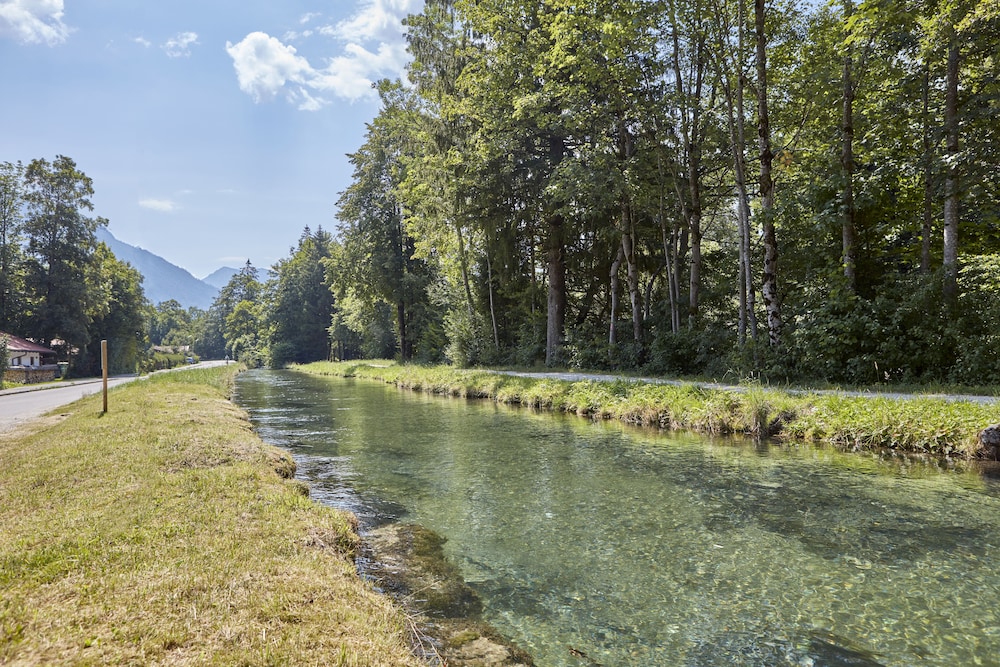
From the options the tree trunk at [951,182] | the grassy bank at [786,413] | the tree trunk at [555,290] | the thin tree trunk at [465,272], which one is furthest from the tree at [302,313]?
the tree trunk at [951,182]

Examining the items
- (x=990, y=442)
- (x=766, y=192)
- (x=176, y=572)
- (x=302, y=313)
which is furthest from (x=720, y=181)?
(x=302, y=313)

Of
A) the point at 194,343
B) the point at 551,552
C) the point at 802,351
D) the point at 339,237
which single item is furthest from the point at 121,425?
the point at 194,343

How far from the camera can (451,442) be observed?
12.9 m

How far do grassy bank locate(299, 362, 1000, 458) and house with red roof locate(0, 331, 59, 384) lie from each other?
39737mm

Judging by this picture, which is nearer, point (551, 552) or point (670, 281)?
point (551, 552)

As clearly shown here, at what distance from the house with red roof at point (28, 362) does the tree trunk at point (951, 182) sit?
164ft

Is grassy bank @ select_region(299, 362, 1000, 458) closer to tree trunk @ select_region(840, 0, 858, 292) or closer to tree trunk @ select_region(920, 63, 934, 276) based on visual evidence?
tree trunk @ select_region(840, 0, 858, 292)

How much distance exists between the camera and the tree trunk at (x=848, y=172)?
48.9 feet

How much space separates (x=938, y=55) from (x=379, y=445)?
16223mm

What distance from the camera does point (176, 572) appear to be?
399 cm

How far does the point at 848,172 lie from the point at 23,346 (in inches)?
2146

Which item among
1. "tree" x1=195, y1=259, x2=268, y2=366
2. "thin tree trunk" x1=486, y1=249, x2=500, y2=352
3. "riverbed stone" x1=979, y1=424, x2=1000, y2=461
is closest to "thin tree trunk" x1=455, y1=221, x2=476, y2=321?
"thin tree trunk" x1=486, y1=249, x2=500, y2=352

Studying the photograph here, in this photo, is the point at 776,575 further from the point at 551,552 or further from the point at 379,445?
the point at 379,445

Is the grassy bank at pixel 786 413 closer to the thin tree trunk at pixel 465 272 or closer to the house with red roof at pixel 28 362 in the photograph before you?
the thin tree trunk at pixel 465 272
